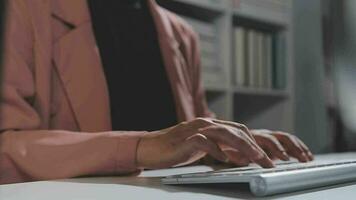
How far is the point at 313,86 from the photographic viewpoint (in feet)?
6.57

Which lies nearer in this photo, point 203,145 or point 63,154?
point 203,145

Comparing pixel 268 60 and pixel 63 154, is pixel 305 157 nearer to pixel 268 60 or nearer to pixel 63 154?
pixel 63 154

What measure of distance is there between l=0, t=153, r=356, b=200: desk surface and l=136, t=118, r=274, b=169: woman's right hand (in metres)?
0.07

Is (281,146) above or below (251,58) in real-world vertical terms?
below

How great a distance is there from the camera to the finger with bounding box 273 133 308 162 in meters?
0.99

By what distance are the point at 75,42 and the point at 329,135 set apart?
111cm

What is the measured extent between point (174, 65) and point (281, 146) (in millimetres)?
447

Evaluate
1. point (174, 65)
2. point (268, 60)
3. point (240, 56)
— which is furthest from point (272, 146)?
point (268, 60)

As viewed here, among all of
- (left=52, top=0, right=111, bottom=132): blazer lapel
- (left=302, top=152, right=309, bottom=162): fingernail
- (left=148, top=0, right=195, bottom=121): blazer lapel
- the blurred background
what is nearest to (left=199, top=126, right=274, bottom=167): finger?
(left=302, top=152, right=309, bottom=162): fingernail

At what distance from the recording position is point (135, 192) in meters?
0.61

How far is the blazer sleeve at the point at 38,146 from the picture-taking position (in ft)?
2.71

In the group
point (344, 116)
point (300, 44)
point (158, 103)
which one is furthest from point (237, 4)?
point (158, 103)

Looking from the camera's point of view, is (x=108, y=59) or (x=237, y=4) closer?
(x=108, y=59)

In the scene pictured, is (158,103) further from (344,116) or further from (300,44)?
(300,44)
